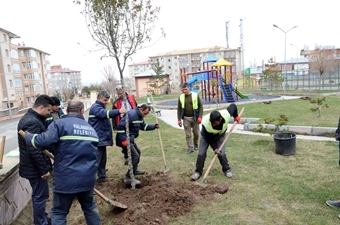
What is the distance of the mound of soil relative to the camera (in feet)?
11.3

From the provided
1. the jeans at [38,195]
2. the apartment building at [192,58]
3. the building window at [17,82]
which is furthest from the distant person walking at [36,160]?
the apartment building at [192,58]

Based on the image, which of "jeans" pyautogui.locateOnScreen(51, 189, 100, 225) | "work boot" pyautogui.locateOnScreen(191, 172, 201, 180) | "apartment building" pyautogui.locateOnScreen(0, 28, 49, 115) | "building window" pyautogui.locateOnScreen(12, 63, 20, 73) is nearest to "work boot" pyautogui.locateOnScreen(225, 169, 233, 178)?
"work boot" pyautogui.locateOnScreen(191, 172, 201, 180)

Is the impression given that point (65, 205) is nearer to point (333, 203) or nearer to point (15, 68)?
point (333, 203)

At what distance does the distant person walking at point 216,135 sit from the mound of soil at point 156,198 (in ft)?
1.73

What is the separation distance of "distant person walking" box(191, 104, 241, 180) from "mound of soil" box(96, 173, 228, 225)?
527mm

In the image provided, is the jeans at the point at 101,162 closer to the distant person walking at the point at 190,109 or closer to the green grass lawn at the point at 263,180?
the green grass lawn at the point at 263,180

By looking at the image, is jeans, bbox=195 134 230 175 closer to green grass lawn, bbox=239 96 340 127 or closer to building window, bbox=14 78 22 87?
green grass lawn, bbox=239 96 340 127

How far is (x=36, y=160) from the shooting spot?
123 inches

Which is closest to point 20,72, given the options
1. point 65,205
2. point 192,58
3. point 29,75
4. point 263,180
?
point 29,75

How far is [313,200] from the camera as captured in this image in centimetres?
369

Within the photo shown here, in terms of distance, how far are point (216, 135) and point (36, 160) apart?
299cm

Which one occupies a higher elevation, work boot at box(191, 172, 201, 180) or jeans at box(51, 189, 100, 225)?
jeans at box(51, 189, 100, 225)

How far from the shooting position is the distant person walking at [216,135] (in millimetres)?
4445

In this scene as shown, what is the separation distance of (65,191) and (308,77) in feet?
102
